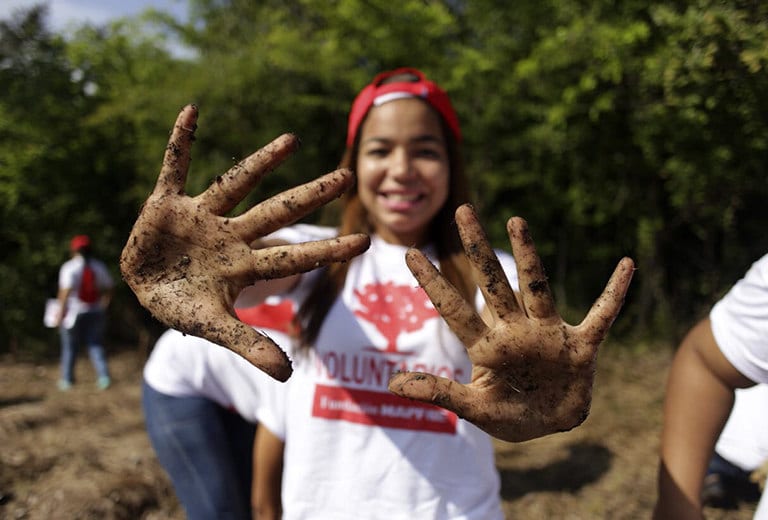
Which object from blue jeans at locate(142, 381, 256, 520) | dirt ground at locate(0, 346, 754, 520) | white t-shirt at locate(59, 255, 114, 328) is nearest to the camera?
blue jeans at locate(142, 381, 256, 520)

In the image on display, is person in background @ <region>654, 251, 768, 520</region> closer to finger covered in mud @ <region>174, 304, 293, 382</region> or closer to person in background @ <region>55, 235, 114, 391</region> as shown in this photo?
finger covered in mud @ <region>174, 304, 293, 382</region>

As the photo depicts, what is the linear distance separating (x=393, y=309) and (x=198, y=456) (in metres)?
0.90

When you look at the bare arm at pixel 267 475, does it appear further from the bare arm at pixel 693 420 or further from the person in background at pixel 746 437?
the person in background at pixel 746 437

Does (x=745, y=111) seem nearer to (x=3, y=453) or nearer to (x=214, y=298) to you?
(x=214, y=298)

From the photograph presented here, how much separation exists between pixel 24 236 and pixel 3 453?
17.2 ft

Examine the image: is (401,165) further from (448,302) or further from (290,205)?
(448,302)

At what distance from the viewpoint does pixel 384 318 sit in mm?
1395

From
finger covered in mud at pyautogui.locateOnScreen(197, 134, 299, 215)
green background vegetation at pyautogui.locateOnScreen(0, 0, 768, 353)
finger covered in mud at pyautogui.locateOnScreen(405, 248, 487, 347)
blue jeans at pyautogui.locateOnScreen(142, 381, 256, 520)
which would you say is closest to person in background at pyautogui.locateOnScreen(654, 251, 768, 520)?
finger covered in mud at pyautogui.locateOnScreen(405, 248, 487, 347)

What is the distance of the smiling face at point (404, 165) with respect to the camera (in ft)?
4.65

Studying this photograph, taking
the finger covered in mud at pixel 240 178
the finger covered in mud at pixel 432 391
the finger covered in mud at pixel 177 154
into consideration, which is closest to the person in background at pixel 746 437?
the finger covered in mud at pixel 432 391

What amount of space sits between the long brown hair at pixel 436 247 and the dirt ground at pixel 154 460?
2285 mm

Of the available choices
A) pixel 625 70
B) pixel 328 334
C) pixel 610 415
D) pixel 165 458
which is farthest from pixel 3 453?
pixel 625 70

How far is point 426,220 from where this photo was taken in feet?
4.82

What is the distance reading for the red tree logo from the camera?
1380 mm
